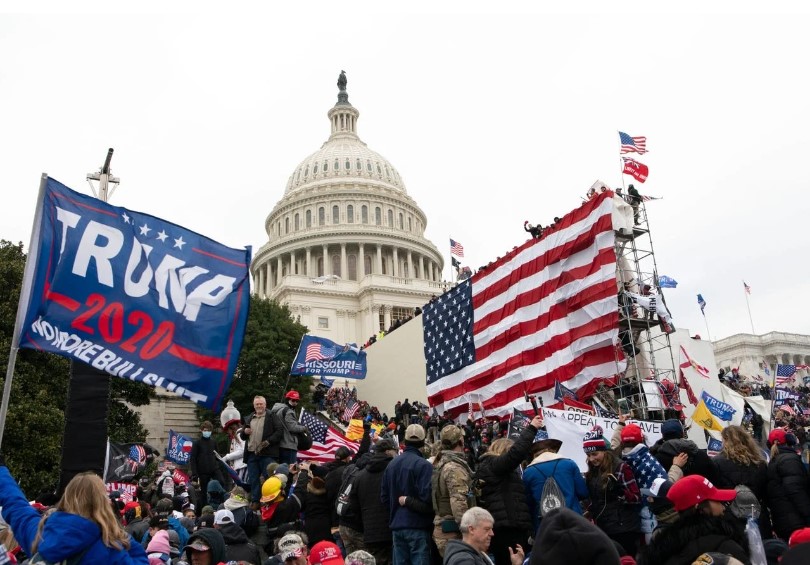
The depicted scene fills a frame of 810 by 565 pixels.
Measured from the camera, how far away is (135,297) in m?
5.78

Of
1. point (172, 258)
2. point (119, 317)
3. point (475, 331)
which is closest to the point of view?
point (119, 317)

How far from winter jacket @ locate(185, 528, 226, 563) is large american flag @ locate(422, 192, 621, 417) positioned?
1523cm

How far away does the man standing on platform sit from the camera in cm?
1021

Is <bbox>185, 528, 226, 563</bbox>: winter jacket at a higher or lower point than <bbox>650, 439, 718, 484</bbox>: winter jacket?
lower

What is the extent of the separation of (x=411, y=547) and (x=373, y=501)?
29.1 inches

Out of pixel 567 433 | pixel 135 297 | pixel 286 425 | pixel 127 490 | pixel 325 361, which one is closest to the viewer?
pixel 135 297

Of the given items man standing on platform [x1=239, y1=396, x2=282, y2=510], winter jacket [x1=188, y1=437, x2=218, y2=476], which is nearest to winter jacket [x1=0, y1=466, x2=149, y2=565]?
man standing on platform [x1=239, y1=396, x2=282, y2=510]

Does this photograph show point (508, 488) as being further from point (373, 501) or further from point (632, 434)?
point (373, 501)

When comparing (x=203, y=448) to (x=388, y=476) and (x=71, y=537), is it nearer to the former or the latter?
(x=388, y=476)

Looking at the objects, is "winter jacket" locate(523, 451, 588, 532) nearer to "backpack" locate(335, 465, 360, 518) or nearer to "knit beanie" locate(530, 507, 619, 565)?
"backpack" locate(335, 465, 360, 518)

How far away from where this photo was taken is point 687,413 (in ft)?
76.2

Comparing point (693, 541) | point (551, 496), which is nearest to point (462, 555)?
point (693, 541)

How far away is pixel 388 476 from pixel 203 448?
555 centimetres

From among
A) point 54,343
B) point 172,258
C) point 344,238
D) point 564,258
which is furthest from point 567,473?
point 344,238
